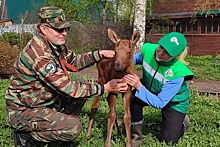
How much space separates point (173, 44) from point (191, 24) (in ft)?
60.7

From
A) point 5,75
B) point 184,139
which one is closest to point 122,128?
point 184,139

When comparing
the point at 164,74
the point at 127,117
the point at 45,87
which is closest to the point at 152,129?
the point at 127,117

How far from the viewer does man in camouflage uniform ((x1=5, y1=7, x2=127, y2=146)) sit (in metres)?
3.95

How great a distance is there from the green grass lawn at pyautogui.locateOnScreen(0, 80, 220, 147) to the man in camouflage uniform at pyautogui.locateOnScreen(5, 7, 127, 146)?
1.76 feet

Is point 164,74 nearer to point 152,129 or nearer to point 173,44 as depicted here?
point 173,44

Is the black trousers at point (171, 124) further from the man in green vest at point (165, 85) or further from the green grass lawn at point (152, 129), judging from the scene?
the green grass lawn at point (152, 129)

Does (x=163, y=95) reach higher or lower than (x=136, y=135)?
higher

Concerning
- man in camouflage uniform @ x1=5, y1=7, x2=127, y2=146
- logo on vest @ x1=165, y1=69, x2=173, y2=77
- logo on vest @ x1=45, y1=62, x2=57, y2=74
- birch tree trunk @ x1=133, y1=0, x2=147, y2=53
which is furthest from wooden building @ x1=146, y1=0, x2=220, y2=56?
logo on vest @ x1=45, y1=62, x2=57, y2=74

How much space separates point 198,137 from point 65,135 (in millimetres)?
1970

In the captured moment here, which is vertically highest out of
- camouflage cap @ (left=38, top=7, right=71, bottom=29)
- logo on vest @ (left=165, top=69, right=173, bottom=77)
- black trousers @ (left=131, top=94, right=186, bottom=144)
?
camouflage cap @ (left=38, top=7, right=71, bottom=29)

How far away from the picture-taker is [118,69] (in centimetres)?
380

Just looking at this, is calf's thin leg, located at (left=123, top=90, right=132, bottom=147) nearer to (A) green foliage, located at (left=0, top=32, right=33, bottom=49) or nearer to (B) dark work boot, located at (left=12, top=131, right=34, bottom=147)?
(B) dark work boot, located at (left=12, top=131, right=34, bottom=147)

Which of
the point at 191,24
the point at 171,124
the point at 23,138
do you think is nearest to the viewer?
the point at 23,138

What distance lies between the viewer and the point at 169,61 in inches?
178
